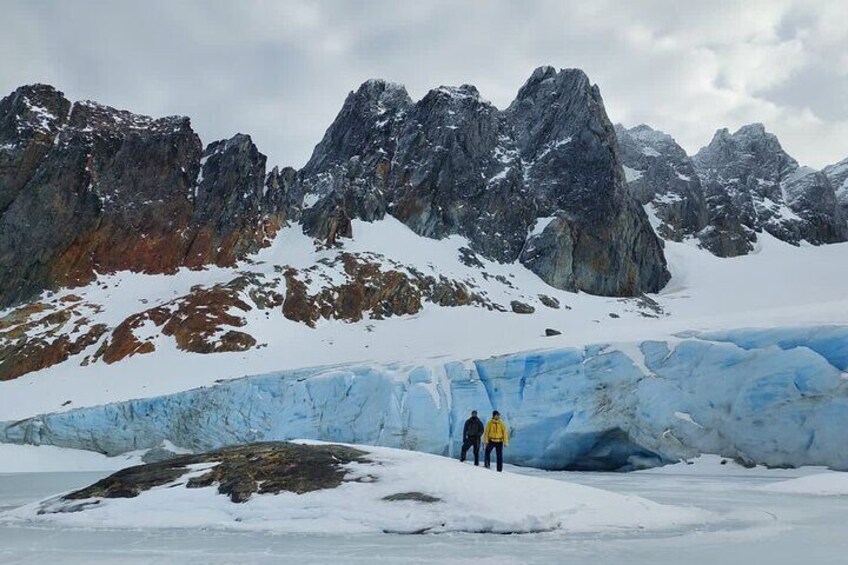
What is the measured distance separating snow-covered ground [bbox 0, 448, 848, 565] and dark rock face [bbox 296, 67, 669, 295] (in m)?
66.4

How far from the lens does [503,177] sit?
89.3 m

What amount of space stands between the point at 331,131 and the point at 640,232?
47.4m

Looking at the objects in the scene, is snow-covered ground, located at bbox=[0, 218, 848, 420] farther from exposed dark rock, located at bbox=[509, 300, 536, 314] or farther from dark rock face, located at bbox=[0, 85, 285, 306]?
dark rock face, located at bbox=[0, 85, 285, 306]

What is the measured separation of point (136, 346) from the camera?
49.2 m

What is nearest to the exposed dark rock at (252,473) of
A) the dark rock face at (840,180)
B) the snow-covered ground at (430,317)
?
the snow-covered ground at (430,317)

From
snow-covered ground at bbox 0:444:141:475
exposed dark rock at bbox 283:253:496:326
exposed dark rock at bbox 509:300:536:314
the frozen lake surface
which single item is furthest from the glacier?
exposed dark rock at bbox 509:300:536:314

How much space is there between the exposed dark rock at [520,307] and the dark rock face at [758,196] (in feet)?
169

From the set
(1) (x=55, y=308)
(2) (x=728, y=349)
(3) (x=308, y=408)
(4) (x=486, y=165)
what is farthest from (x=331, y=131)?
(2) (x=728, y=349)

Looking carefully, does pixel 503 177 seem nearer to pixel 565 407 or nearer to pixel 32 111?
pixel 32 111

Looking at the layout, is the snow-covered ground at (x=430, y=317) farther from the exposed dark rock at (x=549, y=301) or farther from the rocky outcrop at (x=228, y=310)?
the rocky outcrop at (x=228, y=310)

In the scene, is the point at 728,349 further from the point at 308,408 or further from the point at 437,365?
the point at 308,408

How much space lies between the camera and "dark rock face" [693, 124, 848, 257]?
111m

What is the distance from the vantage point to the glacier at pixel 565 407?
70.3 ft

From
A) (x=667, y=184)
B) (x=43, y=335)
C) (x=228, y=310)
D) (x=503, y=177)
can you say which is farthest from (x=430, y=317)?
(x=667, y=184)
